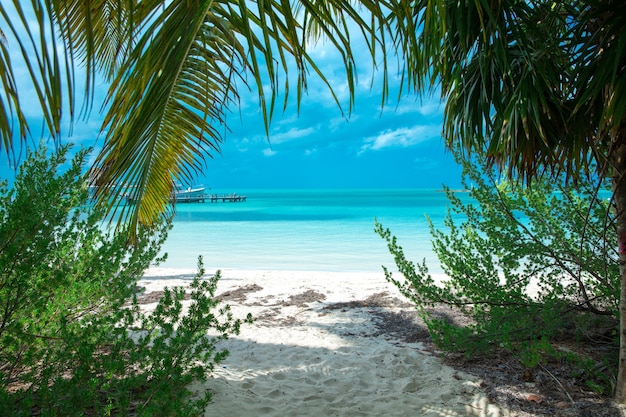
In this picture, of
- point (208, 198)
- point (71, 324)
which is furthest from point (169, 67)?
point (208, 198)

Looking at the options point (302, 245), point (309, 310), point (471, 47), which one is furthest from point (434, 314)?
point (302, 245)

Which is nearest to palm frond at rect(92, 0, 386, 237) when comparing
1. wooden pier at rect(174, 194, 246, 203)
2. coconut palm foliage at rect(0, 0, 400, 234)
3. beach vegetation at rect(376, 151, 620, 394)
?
coconut palm foliage at rect(0, 0, 400, 234)

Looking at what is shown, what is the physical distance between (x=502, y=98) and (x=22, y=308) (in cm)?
323

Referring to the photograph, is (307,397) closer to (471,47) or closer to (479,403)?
(479,403)

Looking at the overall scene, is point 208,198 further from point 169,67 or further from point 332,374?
point 169,67

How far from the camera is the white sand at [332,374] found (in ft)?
10.0

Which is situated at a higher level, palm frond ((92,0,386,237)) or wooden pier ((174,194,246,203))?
wooden pier ((174,194,246,203))

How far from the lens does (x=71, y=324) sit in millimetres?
2453

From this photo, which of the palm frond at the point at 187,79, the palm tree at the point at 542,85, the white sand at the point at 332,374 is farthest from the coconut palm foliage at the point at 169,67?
the white sand at the point at 332,374

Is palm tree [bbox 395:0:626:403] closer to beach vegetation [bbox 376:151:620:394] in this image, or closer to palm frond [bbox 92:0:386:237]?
beach vegetation [bbox 376:151:620:394]

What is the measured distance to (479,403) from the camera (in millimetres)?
3111

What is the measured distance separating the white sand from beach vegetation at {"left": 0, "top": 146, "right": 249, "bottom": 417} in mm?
607

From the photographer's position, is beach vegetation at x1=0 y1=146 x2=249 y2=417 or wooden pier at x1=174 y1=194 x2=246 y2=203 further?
wooden pier at x1=174 y1=194 x2=246 y2=203

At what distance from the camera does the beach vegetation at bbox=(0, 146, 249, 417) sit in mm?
1792
